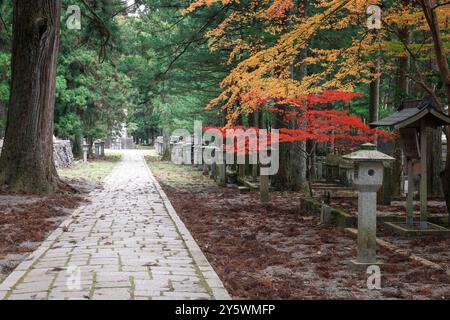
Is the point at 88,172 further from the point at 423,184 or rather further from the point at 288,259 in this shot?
the point at 288,259

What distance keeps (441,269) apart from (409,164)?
3756 millimetres

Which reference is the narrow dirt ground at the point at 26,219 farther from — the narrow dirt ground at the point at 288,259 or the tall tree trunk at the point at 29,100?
the narrow dirt ground at the point at 288,259

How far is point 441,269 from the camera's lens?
6.92 meters

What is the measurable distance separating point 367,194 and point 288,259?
1495mm

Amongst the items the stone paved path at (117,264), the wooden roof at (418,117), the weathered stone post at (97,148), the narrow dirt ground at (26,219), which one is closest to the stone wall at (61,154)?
the weathered stone post at (97,148)

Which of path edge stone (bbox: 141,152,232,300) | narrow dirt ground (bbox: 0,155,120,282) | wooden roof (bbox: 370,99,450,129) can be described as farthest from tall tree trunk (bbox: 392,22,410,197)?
narrow dirt ground (bbox: 0,155,120,282)

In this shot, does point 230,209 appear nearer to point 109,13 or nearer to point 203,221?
point 203,221

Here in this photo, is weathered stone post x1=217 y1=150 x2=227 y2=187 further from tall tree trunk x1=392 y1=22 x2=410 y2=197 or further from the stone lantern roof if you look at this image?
the stone lantern roof

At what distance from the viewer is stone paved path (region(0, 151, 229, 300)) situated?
532cm

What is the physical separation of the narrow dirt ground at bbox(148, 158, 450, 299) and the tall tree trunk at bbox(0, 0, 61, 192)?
421cm

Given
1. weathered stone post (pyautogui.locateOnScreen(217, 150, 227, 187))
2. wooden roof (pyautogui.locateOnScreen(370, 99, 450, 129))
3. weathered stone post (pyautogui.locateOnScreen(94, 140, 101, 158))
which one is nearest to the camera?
wooden roof (pyautogui.locateOnScreen(370, 99, 450, 129))

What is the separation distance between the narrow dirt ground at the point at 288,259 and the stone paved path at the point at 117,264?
1.27ft

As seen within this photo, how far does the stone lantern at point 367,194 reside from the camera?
22.8 feet
